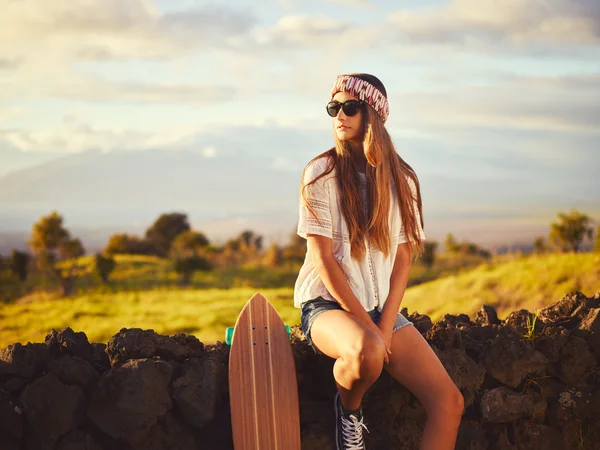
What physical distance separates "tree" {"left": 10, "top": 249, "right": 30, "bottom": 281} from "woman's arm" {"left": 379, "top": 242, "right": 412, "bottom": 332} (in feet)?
64.2

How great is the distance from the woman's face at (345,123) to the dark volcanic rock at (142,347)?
159cm

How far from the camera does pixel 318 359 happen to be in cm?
423

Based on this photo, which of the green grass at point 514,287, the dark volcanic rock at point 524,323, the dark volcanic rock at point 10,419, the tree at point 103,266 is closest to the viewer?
the dark volcanic rock at point 10,419

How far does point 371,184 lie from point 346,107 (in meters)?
0.47

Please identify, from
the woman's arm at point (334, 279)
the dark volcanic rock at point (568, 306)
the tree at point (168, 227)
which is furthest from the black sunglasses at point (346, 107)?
the tree at point (168, 227)

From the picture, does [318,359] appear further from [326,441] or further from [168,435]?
[168,435]

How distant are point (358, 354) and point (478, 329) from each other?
61.1 inches

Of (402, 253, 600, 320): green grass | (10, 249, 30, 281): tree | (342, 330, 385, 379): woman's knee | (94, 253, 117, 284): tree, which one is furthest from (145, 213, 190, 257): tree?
(342, 330, 385, 379): woman's knee

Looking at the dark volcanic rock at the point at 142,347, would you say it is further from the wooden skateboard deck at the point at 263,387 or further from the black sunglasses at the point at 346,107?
the black sunglasses at the point at 346,107

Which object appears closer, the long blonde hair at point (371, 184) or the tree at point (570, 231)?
the long blonde hair at point (371, 184)

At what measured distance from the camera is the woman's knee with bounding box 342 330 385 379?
351cm

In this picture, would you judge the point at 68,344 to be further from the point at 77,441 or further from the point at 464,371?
the point at 464,371

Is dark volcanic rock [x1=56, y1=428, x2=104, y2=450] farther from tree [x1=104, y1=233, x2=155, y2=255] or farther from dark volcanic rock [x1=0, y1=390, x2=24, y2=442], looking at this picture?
tree [x1=104, y1=233, x2=155, y2=255]

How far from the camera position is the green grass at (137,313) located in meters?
11.9
